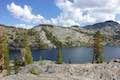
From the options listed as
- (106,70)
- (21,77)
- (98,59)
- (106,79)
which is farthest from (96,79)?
(98,59)

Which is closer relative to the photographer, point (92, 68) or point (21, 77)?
point (21, 77)

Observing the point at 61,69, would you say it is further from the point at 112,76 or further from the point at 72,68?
the point at 112,76

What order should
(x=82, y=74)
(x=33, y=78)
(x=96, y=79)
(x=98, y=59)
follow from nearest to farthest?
(x=33, y=78) < (x=96, y=79) < (x=82, y=74) < (x=98, y=59)

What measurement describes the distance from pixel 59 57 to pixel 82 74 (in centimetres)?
11941

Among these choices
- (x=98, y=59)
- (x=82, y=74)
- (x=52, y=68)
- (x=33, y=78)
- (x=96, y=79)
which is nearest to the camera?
(x=33, y=78)

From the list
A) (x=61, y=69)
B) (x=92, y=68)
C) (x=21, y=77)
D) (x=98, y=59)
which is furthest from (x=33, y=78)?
(x=98, y=59)

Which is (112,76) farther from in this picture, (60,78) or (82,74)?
(60,78)

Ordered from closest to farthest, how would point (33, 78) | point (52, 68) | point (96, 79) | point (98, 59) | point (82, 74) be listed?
A: 1. point (33, 78)
2. point (96, 79)
3. point (82, 74)
4. point (52, 68)
5. point (98, 59)

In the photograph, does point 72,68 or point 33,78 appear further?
point 72,68

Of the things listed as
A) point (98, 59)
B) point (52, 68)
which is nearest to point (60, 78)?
point (52, 68)

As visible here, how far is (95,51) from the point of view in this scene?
479 ft

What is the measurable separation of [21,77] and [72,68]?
8.62m

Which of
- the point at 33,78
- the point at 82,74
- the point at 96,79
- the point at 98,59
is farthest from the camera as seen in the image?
the point at 98,59

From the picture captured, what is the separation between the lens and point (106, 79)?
1140 inches
